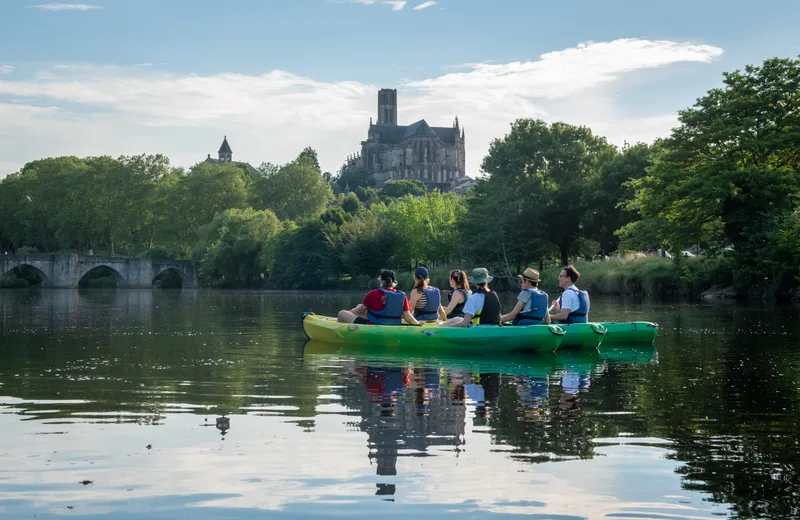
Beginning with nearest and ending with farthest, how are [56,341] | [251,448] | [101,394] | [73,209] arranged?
[251,448], [101,394], [56,341], [73,209]

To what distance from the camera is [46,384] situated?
1184cm

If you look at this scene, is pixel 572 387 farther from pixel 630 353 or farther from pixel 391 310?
pixel 391 310

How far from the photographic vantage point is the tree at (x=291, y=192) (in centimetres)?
11144

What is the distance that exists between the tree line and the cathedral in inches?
2933

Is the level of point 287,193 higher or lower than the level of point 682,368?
higher

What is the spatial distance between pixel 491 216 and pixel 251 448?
169 ft

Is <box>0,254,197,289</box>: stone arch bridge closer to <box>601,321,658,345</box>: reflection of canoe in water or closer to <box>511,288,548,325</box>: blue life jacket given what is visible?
<box>601,321,658,345</box>: reflection of canoe in water

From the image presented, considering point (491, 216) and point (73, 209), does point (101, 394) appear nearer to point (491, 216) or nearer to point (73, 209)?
point (491, 216)

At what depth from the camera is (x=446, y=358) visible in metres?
15.5

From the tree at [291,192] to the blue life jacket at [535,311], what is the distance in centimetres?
9538

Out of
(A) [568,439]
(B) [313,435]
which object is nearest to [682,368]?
(A) [568,439]

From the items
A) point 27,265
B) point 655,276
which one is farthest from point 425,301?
point 27,265

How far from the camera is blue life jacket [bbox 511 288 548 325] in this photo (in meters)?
16.0

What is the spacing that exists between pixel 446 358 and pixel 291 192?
319ft
